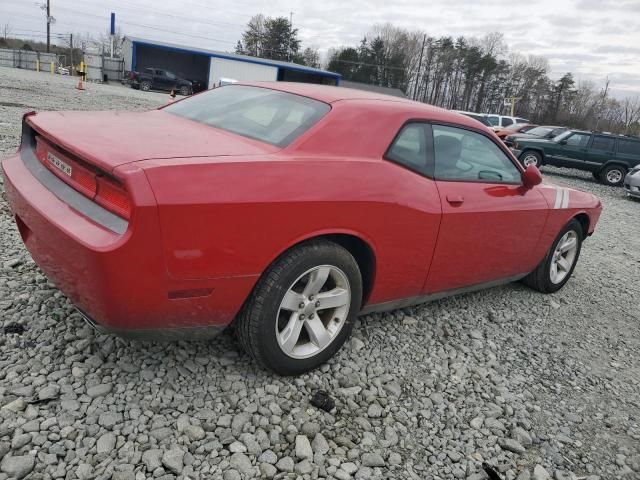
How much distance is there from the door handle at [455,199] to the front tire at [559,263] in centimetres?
165

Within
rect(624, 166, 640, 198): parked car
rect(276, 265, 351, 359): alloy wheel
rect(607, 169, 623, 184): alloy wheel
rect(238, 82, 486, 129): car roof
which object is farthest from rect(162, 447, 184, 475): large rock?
rect(607, 169, 623, 184): alloy wheel

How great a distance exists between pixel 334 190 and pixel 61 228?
1.20m

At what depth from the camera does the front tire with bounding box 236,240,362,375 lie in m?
2.38

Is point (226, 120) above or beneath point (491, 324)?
above

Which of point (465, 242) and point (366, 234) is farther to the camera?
point (465, 242)

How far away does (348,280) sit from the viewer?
8.73ft

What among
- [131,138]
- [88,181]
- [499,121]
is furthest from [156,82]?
[88,181]

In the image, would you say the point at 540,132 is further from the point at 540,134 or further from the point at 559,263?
the point at 559,263

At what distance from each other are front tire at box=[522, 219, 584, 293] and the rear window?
2.66m

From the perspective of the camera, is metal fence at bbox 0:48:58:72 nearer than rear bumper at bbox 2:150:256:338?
No

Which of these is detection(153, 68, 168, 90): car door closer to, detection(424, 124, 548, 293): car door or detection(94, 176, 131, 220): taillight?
detection(424, 124, 548, 293): car door

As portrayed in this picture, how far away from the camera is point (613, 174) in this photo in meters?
15.4

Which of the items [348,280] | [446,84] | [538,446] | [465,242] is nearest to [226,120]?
[348,280]

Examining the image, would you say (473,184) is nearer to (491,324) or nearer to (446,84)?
(491,324)
